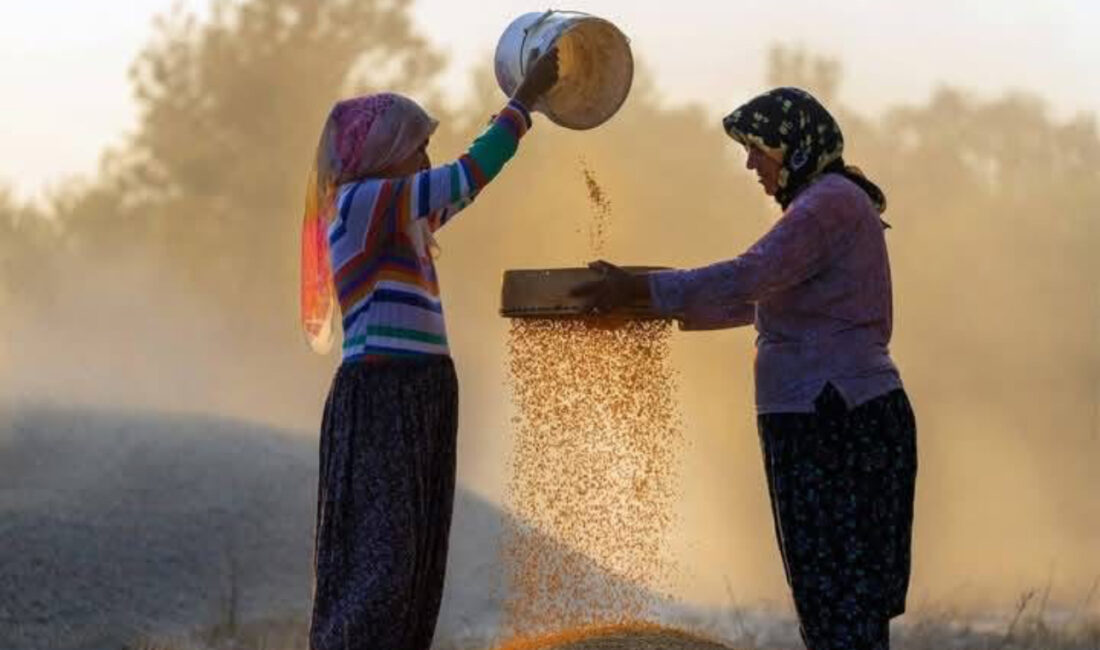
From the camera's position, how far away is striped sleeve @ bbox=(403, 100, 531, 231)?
5398 millimetres

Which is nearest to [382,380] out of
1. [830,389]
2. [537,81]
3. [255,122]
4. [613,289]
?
[613,289]

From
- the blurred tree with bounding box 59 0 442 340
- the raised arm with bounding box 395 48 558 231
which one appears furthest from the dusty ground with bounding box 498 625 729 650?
the blurred tree with bounding box 59 0 442 340

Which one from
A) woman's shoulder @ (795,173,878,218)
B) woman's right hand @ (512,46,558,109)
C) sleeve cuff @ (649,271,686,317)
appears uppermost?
woman's right hand @ (512,46,558,109)

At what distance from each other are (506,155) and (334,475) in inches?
36.2

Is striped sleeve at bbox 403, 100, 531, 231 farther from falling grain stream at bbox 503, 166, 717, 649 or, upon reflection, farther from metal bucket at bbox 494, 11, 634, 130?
falling grain stream at bbox 503, 166, 717, 649

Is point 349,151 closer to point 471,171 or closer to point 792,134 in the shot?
point 471,171

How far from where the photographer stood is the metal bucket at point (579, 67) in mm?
5996

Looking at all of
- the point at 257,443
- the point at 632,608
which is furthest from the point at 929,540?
the point at 632,608

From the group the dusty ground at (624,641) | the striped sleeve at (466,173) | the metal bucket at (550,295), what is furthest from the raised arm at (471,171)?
the dusty ground at (624,641)

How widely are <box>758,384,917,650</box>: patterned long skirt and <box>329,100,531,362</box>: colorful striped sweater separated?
97cm

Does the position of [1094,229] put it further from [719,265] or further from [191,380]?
[719,265]

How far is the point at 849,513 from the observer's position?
5371 millimetres

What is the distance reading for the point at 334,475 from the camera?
18.4ft

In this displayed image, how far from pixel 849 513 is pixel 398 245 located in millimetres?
1296
